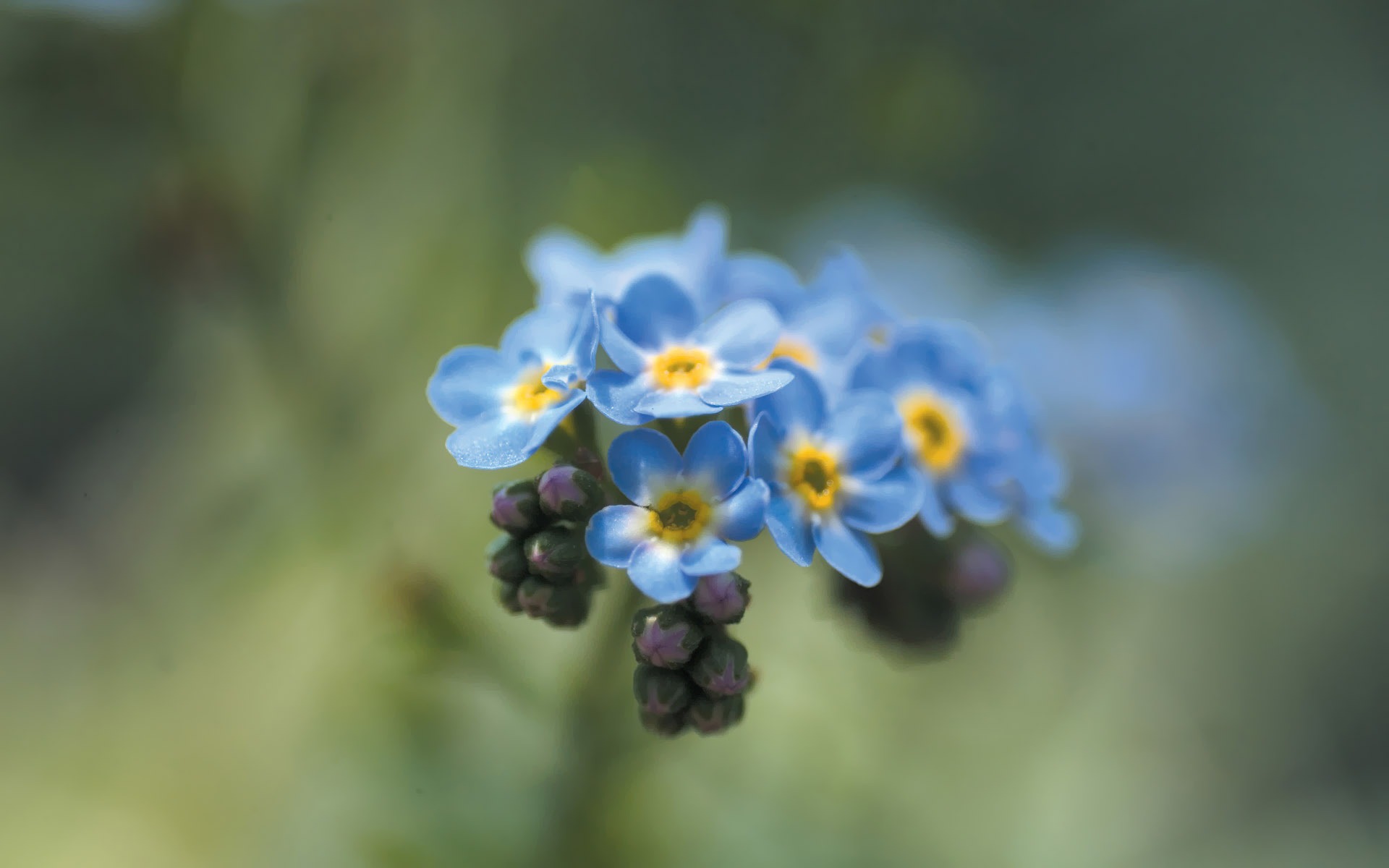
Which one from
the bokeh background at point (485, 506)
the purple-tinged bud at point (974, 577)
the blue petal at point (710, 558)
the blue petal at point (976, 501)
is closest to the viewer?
the blue petal at point (710, 558)

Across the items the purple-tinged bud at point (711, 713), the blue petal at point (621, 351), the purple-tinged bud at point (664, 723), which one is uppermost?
the blue petal at point (621, 351)

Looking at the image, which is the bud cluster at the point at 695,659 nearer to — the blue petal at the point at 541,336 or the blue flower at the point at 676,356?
the blue flower at the point at 676,356

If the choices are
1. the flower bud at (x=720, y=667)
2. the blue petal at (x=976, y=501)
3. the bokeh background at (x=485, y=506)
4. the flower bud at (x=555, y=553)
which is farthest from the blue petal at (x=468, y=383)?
the blue petal at (x=976, y=501)

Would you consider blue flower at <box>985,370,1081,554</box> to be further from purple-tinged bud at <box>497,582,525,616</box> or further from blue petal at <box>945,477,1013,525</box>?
purple-tinged bud at <box>497,582,525,616</box>

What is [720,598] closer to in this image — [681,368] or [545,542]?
[545,542]

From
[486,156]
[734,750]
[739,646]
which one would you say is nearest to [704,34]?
[486,156]

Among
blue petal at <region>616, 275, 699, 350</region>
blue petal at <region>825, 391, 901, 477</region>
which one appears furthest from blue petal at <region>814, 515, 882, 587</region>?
blue petal at <region>616, 275, 699, 350</region>

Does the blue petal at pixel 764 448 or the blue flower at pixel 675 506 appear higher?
the blue petal at pixel 764 448
